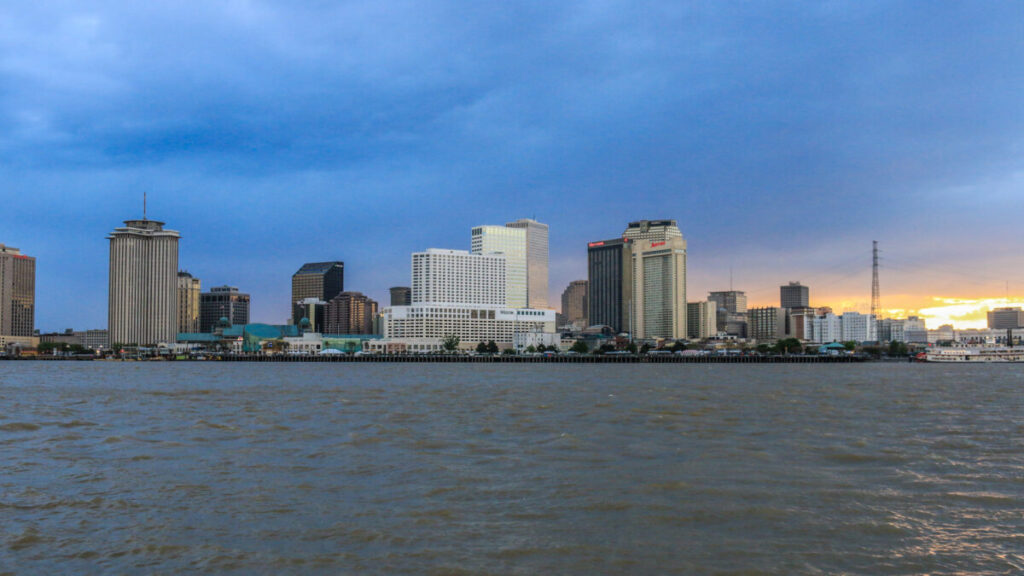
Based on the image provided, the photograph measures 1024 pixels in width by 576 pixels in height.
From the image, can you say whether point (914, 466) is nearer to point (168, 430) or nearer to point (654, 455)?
point (654, 455)

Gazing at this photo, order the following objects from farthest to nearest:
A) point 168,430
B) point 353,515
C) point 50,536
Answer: point 168,430
point 353,515
point 50,536

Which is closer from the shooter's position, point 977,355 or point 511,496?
point 511,496

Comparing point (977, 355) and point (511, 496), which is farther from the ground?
point (511, 496)

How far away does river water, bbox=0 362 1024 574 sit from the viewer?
12117 millimetres

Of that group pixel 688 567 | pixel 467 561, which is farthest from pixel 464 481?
pixel 688 567

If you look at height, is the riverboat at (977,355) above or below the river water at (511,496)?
below

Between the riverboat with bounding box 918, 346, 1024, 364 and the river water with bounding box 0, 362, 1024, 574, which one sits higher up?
the river water with bounding box 0, 362, 1024, 574

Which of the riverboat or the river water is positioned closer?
the river water

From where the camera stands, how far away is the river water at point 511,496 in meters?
12.1

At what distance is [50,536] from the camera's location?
13.3 meters

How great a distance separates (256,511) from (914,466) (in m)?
16.7

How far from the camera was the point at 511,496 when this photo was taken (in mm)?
16609

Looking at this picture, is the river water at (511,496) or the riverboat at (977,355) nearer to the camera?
the river water at (511,496)

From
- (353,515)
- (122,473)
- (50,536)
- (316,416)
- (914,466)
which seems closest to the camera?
(50,536)
